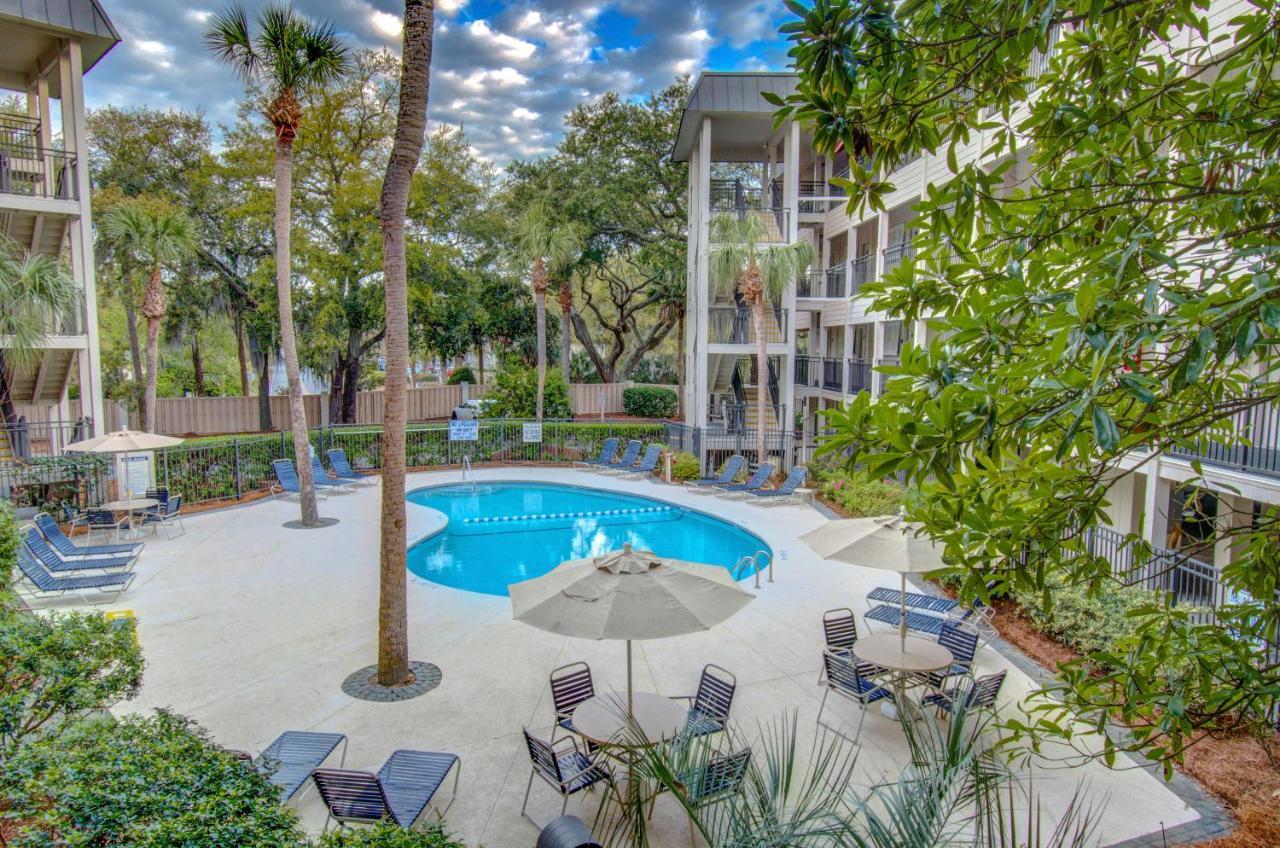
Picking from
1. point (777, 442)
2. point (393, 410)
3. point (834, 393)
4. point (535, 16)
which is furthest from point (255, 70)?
point (834, 393)

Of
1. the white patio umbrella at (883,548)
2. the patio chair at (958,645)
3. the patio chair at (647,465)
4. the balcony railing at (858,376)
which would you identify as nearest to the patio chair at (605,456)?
the patio chair at (647,465)

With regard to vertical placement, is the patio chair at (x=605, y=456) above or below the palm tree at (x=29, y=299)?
below

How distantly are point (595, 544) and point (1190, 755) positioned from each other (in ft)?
34.4

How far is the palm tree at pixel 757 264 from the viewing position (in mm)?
18797

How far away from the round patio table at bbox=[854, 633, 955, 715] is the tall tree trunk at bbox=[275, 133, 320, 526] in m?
11.6

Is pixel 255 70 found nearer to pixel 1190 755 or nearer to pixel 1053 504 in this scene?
pixel 1053 504

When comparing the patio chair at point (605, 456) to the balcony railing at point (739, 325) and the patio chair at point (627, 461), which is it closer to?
the patio chair at point (627, 461)

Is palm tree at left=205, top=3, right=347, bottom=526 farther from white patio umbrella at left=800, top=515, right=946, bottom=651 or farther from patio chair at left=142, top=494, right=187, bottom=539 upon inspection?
white patio umbrella at left=800, top=515, right=946, bottom=651

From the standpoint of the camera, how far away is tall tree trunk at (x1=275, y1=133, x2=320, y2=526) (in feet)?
42.1

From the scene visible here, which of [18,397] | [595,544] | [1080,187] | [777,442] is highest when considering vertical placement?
[1080,187]

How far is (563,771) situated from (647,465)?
14.9 meters

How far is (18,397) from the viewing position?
630 inches

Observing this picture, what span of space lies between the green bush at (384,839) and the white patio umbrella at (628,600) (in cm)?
203

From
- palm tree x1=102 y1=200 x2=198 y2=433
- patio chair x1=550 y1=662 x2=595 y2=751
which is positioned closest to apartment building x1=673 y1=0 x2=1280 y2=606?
patio chair x1=550 y1=662 x2=595 y2=751
